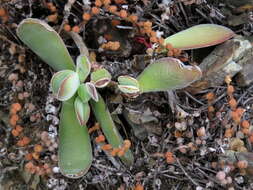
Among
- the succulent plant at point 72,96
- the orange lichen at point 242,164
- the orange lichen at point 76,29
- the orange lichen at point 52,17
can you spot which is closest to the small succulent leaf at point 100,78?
the succulent plant at point 72,96

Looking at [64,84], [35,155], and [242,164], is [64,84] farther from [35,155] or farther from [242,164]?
[242,164]

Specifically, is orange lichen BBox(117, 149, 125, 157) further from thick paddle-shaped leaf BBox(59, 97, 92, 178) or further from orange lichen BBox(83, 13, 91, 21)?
orange lichen BBox(83, 13, 91, 21)

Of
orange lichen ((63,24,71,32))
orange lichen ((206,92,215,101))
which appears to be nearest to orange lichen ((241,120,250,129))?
orange lichen ((206,92,215,101))

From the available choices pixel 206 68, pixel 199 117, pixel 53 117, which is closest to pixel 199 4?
pixel 206 68

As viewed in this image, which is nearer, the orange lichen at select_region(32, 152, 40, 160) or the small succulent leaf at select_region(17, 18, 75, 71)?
the small succulent leaf at select_region(17, 18, 75, 71)

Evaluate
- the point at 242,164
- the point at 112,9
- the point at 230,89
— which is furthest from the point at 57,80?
the point at 242,164

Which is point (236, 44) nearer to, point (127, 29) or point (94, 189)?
point (127, 29)

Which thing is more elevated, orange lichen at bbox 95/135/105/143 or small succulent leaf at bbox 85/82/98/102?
small succulent leaf at bbox 85/82/98/102
